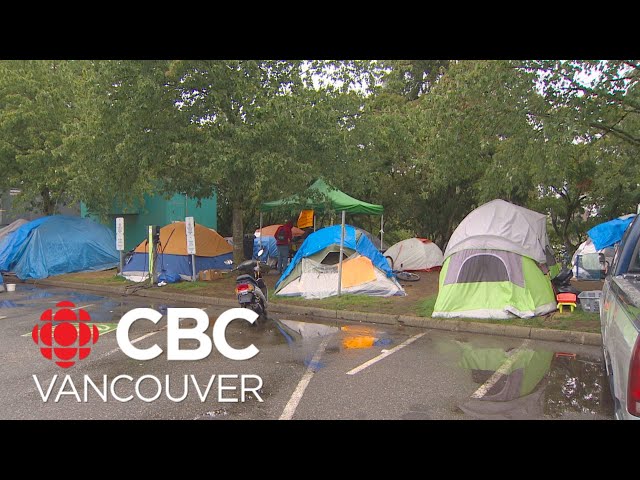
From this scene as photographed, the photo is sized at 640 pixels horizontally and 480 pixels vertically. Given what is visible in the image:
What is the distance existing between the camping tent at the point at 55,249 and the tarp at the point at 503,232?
13.2 metres

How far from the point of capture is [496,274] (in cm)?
878

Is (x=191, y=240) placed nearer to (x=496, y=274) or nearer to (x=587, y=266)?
(x=496, y=274)

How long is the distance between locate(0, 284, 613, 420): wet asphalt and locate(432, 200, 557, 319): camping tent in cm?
89

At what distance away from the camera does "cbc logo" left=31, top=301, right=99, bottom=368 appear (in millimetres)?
6547

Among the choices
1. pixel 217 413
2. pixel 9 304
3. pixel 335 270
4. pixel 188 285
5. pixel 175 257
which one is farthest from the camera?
pixel 175 257

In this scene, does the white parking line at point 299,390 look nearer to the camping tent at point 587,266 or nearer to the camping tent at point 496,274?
the camping tent at point 496,274

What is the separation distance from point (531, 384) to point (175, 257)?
35.9 feet

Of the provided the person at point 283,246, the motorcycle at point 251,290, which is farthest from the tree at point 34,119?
the motorcycle at point 251,290

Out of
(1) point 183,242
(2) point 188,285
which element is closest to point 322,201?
(2) point 188,285

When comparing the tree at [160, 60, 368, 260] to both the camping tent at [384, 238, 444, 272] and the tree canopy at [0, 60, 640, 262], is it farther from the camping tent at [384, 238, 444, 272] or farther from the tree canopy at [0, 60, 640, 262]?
the camping tent at [384, 238, 444, 272]

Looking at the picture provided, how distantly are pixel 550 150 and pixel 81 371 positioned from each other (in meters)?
7.41

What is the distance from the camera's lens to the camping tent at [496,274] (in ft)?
28.1

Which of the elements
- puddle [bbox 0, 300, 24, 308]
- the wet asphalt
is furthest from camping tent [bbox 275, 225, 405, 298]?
puddle [bbox 0, 300, 24, 308]
